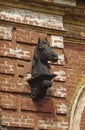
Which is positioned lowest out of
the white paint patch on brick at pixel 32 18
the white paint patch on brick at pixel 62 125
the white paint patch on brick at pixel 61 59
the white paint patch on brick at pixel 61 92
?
the white paint patch on brick at pixel 62 125

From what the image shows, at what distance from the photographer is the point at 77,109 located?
7789mm

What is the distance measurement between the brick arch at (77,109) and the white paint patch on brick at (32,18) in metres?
1.39

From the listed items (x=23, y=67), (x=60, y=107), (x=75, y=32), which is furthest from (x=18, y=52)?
(x=75, y=32)

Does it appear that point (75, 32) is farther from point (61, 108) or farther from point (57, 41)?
point (61, 108)

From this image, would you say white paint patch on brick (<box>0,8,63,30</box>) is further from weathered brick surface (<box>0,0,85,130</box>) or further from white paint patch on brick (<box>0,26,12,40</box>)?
white paint patch on brick (<box>0,26,12,40</box>)

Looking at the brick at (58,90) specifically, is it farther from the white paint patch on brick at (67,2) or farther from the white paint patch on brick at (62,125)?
the white paint patch on brick at (67,2)

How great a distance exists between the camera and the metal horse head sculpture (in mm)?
6832

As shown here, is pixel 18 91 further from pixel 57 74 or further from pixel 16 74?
pixel 57 74

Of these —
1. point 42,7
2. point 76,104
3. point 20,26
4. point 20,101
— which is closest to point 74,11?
point 42,7

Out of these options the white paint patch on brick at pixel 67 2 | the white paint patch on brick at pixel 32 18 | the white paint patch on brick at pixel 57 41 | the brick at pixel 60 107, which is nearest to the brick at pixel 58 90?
the brick at pixel 60 107

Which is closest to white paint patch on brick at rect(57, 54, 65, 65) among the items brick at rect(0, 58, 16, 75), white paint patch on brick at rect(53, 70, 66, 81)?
white paint patch on brick at rect(53, 70, 66, 81)

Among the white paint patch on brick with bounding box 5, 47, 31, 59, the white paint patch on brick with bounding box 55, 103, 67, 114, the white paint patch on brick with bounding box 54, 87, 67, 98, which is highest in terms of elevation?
the white paint patch on brick with bounding box 5, 47, 31, 59

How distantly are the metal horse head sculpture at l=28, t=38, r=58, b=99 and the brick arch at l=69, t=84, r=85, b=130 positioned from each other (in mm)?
1017

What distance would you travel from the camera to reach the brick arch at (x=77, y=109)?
25.0ft
